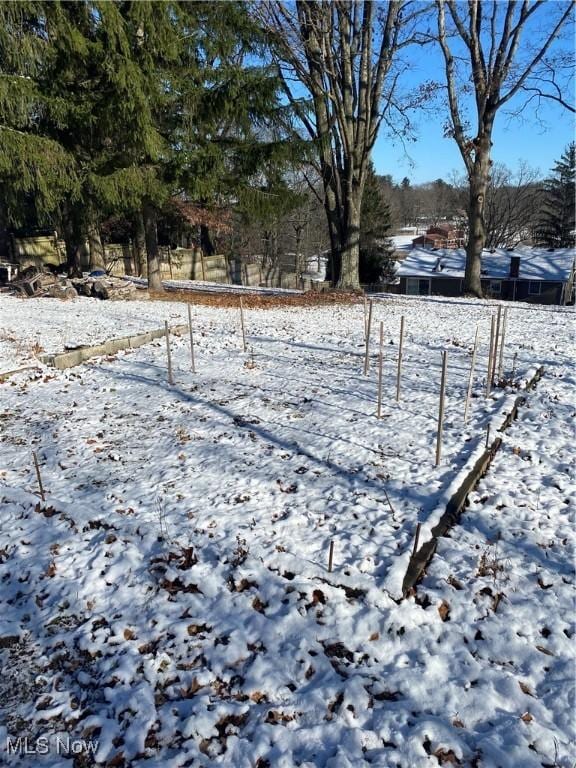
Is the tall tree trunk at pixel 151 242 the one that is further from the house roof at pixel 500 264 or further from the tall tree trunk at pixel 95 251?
the house roof at pixel 500 264

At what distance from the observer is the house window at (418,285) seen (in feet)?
108

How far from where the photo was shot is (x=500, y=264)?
31.5 metres

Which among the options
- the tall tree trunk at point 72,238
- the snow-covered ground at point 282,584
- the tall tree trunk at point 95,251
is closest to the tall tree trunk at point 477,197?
the snow-covered ground at point 282,584

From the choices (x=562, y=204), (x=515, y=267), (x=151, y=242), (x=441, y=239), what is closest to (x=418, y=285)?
(x=515, y=267)

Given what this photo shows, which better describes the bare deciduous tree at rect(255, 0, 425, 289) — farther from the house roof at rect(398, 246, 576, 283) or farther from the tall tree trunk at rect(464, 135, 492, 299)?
the house roof at rect(398, 246, 576, 283)

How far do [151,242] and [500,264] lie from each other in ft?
80.9

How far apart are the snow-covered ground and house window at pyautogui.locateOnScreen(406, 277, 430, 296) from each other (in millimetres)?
27979

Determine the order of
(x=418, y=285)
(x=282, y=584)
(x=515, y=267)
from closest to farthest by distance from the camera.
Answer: (x=282, y=584) < (x=515, y=267) < (x=418, y=285)

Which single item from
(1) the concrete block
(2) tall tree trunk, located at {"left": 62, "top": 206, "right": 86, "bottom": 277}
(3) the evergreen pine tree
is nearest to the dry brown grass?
(2) tall tree trunk, located at {"left": 62, "top": 206, "right": 86, "bottom": 277}

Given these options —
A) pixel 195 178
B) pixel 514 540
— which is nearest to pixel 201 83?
pixel 195 178

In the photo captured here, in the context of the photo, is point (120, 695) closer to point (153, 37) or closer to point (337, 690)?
point (337, 690)

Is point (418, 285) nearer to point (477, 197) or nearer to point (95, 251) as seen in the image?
point (477, 197)

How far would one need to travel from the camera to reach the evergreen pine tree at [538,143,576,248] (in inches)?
1502

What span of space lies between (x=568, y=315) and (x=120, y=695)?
13681mm
